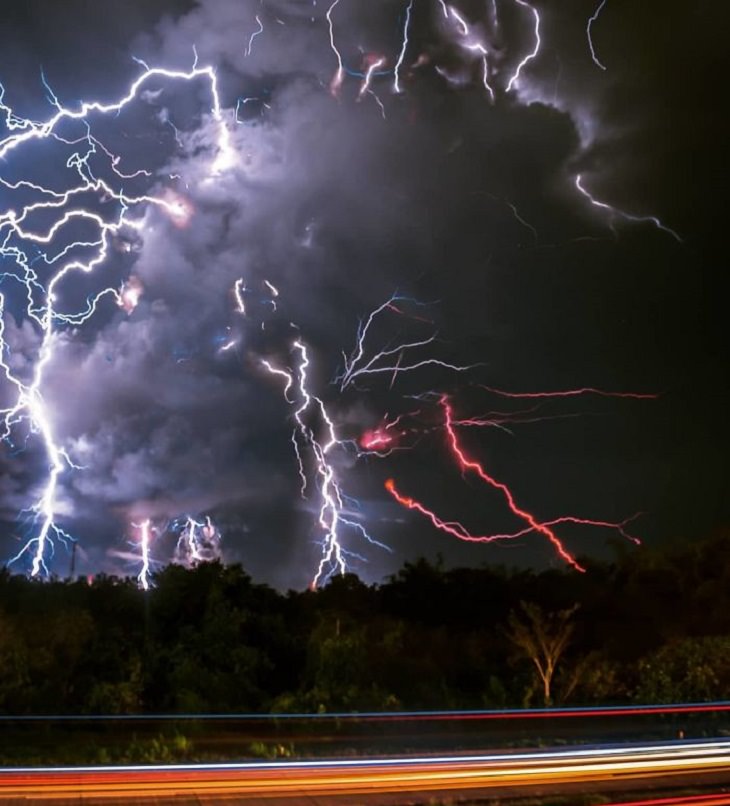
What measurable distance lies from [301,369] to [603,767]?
14510mm

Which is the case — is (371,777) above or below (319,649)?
below

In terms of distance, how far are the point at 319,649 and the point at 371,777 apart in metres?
9.12

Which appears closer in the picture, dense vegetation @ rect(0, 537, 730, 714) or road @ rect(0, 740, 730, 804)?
road @ rect(0, 740, 730, 804)

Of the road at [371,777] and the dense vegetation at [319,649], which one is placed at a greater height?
the dense vegetation at [319,649]

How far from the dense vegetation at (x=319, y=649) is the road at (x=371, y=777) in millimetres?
6249

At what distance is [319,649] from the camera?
17.3 metres

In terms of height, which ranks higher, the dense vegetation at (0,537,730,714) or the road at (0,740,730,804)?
the dense vegetation at (0,537,730,714)

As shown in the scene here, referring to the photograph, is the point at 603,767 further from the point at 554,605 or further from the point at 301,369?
the point at 554,605

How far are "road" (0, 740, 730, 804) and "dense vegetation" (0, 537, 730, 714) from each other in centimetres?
625

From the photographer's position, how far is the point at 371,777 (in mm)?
8289

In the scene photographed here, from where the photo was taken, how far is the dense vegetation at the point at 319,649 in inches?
618

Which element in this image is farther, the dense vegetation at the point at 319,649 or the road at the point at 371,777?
the dense vegetation at the point at 319,649

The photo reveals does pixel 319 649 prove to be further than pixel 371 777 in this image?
Yes

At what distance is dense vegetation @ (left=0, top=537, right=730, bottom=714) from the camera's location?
51.5 feet
